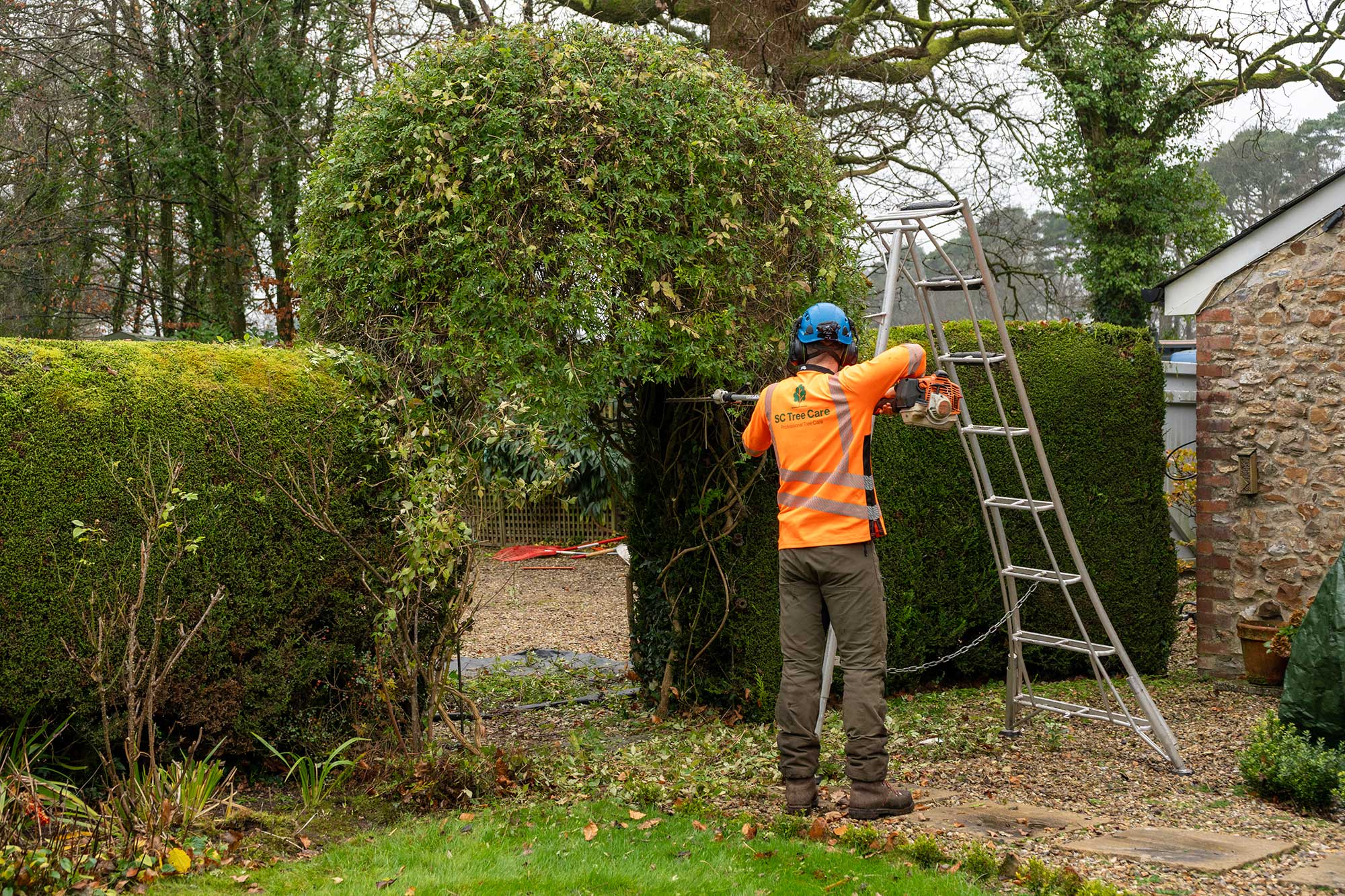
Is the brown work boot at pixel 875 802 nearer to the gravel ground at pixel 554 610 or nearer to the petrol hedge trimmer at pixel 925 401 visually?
the petrol hedge trimmer at pixel 925 401

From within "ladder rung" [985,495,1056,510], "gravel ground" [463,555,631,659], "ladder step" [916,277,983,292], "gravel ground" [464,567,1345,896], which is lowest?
"gravel ground" [463,555,631,659]

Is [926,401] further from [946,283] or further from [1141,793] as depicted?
[1141,793]

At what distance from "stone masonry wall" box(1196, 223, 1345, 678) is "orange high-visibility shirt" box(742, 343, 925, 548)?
168 inches

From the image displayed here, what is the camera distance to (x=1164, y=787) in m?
5.29

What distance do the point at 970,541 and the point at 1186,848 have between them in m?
→ 3.56

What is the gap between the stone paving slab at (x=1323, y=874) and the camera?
3883mm

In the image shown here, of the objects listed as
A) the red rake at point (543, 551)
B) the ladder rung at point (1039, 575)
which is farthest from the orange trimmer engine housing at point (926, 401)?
the red rake at point (543, 551)

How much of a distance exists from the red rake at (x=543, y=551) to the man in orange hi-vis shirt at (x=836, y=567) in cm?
1095

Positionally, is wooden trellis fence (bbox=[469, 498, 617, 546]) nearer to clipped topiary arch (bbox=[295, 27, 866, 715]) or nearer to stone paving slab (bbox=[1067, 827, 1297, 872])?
clipped topiary arch (bbox=[295, 27, 866, 715])

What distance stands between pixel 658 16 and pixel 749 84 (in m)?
6.88

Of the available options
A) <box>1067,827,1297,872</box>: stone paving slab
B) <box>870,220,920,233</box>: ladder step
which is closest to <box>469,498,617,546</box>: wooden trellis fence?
<box>870,220,920,233</box>: ladder step

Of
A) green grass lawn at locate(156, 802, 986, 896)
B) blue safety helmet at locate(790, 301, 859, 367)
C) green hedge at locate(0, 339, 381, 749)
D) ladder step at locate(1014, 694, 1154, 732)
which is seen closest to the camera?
green grass lawn at locate(156, 802, 986, 896)

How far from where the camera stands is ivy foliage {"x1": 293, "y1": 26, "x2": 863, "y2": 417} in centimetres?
509

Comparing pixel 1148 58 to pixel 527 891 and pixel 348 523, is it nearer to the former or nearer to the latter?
pixel 348 523
